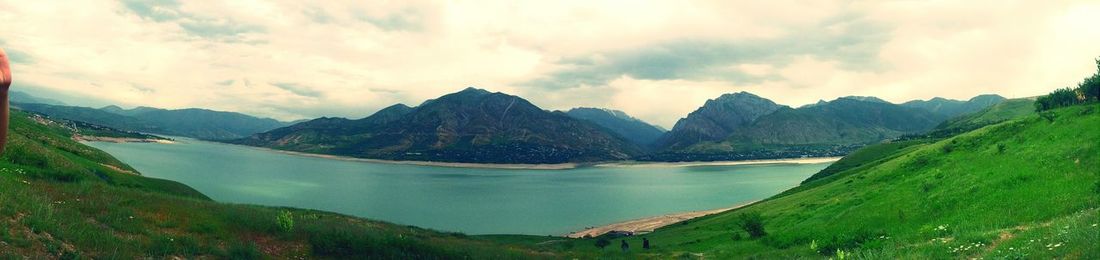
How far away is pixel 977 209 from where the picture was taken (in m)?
30.1

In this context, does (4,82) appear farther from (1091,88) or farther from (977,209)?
(1091,88)

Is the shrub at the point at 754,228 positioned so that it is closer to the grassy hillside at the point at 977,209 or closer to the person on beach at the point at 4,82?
the grassy hillside at the point at 977,209

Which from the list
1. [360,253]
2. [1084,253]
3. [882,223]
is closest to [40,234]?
[360,253]

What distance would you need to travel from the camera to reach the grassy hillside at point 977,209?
19.5 meters

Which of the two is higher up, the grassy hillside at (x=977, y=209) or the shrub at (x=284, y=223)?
the grassy hillside at (x=977, y=209)

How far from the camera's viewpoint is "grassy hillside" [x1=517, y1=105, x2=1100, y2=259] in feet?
64.0

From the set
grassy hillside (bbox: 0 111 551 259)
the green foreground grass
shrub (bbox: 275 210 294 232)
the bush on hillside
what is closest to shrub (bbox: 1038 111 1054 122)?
the green foreground grass

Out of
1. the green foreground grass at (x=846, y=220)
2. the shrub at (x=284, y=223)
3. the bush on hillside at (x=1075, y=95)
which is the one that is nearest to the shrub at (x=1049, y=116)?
the green foreground grass at (x=846, y=220)

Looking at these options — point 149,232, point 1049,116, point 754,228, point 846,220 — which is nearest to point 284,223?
point 149,232

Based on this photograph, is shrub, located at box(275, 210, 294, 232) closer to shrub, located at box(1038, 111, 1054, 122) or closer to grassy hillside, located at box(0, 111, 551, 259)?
grassy hillside, located at box(0, 111, 551, 259)

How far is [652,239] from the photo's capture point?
74.2 meters

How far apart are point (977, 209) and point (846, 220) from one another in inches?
426

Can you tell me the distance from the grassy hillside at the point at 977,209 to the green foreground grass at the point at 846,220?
0.12 m

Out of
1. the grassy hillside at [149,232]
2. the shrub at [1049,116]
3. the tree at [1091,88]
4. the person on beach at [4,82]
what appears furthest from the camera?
the tree at [1091,88]
